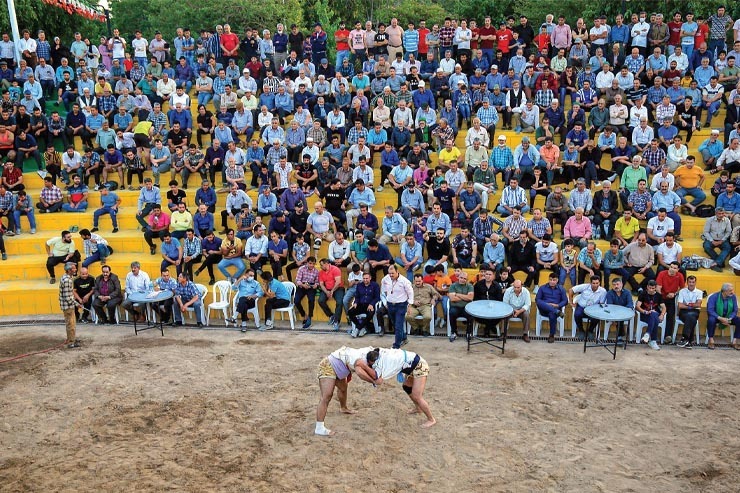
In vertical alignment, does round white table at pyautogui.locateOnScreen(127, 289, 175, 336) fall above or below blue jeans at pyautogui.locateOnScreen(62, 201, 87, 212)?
below

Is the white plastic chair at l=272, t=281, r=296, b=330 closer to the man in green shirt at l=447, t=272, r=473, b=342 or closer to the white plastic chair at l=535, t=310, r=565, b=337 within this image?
the man in green shirt at l=447, t=272, r=473, b=342

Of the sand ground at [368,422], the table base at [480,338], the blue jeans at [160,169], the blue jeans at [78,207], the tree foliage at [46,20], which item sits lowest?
the sand ground at [368,422]

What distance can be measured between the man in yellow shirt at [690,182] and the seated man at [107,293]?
11.7m

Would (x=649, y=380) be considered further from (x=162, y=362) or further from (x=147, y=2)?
(x=147, y=2)

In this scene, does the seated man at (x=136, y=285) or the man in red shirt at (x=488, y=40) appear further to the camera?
the man in red shirt at (x=488, y=40)

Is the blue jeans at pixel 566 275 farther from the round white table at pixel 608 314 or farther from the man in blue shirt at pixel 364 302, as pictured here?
the man in blue shirt at pixel 364 302

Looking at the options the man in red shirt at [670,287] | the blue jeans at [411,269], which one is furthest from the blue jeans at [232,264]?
the man in red shirt at [670,287]

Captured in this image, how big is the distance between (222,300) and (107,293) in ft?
7.25

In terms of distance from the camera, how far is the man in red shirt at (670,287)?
41.8ft

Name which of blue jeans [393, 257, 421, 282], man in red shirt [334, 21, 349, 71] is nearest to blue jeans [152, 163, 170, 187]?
man in red shirt [334, 21, 349, 71]

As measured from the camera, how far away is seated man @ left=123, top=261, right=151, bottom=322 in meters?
14.0

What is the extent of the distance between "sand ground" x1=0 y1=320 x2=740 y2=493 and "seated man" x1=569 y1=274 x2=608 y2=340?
0.59 m

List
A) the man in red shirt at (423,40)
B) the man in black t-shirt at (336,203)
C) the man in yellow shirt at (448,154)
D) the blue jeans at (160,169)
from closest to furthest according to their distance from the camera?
the man in black t-shirt at (336,203)
the man in yellow shirt at (448,154)
the blue jeans at (160,169)
the man in red shirt at (423,40)

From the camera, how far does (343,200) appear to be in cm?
1588
